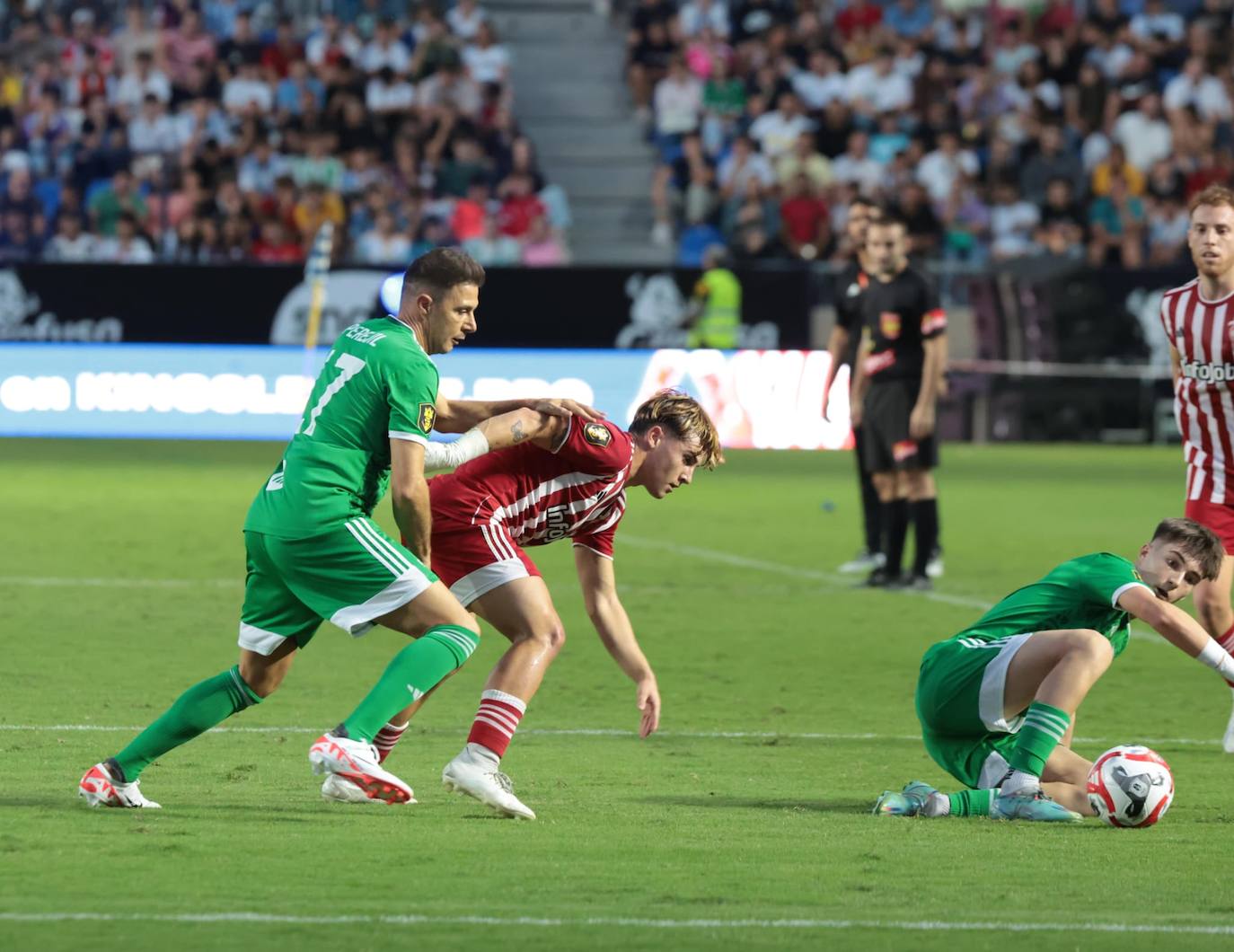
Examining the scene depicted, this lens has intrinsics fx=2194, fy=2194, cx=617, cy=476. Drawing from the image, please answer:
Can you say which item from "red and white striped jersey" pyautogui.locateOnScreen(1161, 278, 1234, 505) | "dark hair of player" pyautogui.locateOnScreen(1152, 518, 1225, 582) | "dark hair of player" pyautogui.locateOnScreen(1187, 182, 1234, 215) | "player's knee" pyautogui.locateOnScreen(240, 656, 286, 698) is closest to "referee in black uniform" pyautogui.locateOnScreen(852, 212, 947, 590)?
"red and white striped jersey" pyautogui.locateOnScreen(1161, 278, 1234, 505)

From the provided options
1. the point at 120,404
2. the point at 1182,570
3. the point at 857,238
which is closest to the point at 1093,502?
the point at 857,238

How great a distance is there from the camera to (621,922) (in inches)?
191

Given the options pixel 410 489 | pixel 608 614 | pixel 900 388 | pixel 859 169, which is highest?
pixel 859 169

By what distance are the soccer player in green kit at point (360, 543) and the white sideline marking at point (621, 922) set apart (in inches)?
38.0

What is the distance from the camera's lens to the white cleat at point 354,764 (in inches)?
226

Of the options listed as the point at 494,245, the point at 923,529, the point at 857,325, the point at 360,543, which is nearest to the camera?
the point at 360,543

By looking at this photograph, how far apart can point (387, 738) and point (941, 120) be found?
75.0 ft

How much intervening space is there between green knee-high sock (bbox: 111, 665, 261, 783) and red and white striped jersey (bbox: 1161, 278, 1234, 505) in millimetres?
4039

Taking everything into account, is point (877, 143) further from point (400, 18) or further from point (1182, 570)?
point (1182, 570)

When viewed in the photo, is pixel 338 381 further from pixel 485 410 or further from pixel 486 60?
pixel 486 60

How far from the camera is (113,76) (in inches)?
1104

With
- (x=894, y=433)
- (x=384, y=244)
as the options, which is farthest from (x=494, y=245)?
(x=894, y=433)

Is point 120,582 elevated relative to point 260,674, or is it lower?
lower

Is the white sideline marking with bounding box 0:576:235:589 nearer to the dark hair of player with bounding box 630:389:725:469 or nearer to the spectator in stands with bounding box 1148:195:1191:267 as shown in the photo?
the dark hair of player with bounding box 630:389:725:469
